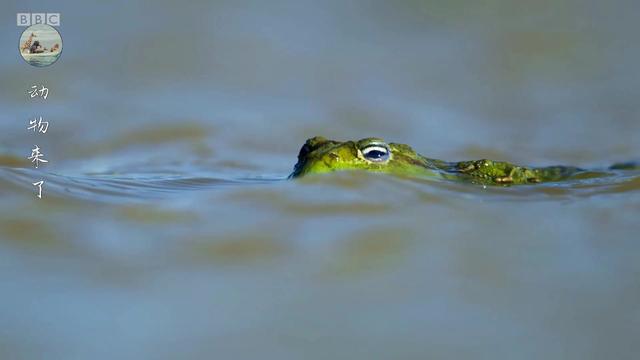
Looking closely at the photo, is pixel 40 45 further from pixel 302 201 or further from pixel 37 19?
pixel 302 201

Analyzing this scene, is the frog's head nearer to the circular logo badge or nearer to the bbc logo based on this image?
the circular logo badge

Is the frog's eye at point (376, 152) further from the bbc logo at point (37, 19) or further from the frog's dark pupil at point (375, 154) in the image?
the bbc logo at point (37, 19)

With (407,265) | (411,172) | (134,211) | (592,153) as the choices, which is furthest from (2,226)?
(592,153)

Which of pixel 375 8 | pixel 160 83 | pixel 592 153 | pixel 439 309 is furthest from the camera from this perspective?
pixel 375 8

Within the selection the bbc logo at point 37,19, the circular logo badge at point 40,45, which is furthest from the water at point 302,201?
the circular logo badge at point 40,45

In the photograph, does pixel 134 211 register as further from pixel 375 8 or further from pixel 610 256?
pixel 375 8

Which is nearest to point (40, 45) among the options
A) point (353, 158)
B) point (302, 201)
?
point (353, 158)
